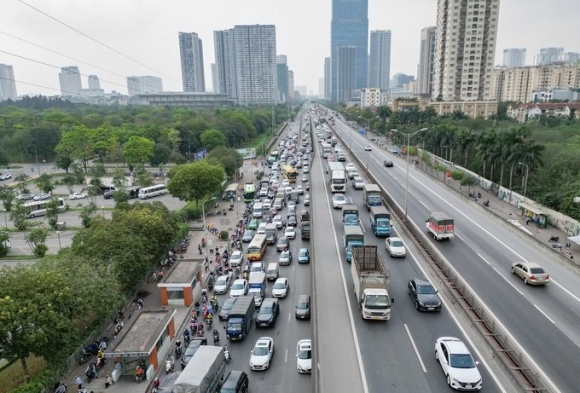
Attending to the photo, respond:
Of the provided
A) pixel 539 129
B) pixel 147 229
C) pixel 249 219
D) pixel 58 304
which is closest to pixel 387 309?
pixel 58 304

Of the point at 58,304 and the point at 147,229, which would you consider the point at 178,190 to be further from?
the point at 58,304

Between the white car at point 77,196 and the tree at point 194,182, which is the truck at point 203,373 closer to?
the tree at point 194,182

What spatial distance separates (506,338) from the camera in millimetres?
19031

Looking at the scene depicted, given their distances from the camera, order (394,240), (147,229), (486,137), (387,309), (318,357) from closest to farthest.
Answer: (318,357), (387,309), (394,240), (147,229), (486,137)

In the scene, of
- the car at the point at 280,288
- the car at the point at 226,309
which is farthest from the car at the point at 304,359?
the car at the point at 280,288

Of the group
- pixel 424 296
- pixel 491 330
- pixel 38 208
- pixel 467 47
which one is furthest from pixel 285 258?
pixel 467 47

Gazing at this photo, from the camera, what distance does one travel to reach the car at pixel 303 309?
28.4 meters

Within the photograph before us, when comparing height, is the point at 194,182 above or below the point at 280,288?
above

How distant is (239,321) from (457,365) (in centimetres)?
1347

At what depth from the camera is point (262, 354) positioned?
23500 mm

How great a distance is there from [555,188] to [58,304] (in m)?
54.7

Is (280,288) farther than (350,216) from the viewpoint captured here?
No

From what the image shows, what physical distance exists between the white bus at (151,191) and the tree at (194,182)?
515 inches

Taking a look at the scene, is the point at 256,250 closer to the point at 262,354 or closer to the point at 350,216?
the point at 350,216
